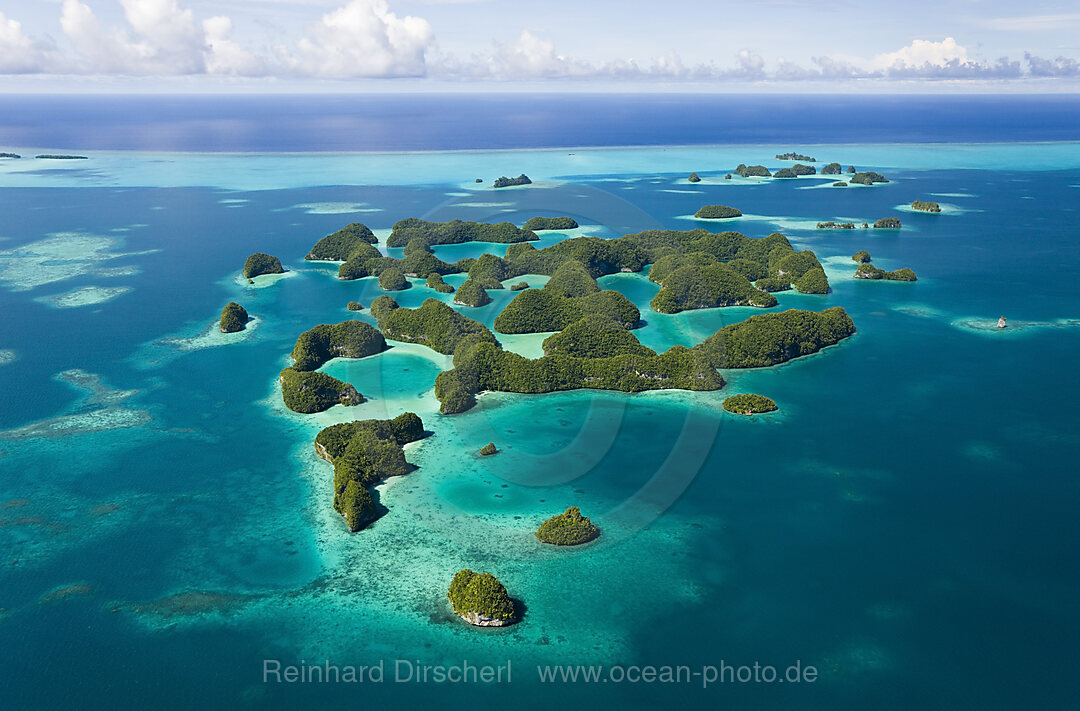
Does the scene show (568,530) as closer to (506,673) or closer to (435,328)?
(506,673)

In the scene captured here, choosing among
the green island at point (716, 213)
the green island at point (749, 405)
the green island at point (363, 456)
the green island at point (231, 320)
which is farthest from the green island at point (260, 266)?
the green island at point (716, 213)

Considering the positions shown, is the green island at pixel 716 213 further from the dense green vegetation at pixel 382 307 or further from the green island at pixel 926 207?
the dense green vegetation at pixel 382 307

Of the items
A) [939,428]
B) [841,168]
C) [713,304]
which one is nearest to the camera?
[939,428]

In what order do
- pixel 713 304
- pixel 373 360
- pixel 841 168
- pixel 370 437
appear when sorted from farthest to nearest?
1. pixel 841 168
2. pixel 713 304
3. pixel 373 360
4. pixel 370 437

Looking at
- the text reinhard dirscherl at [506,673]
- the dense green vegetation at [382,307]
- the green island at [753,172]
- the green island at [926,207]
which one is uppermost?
the green island at [753,172]

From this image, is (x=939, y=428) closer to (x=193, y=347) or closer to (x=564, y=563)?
(x=564, y=563)

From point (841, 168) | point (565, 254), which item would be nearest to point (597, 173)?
point (841, 168)
